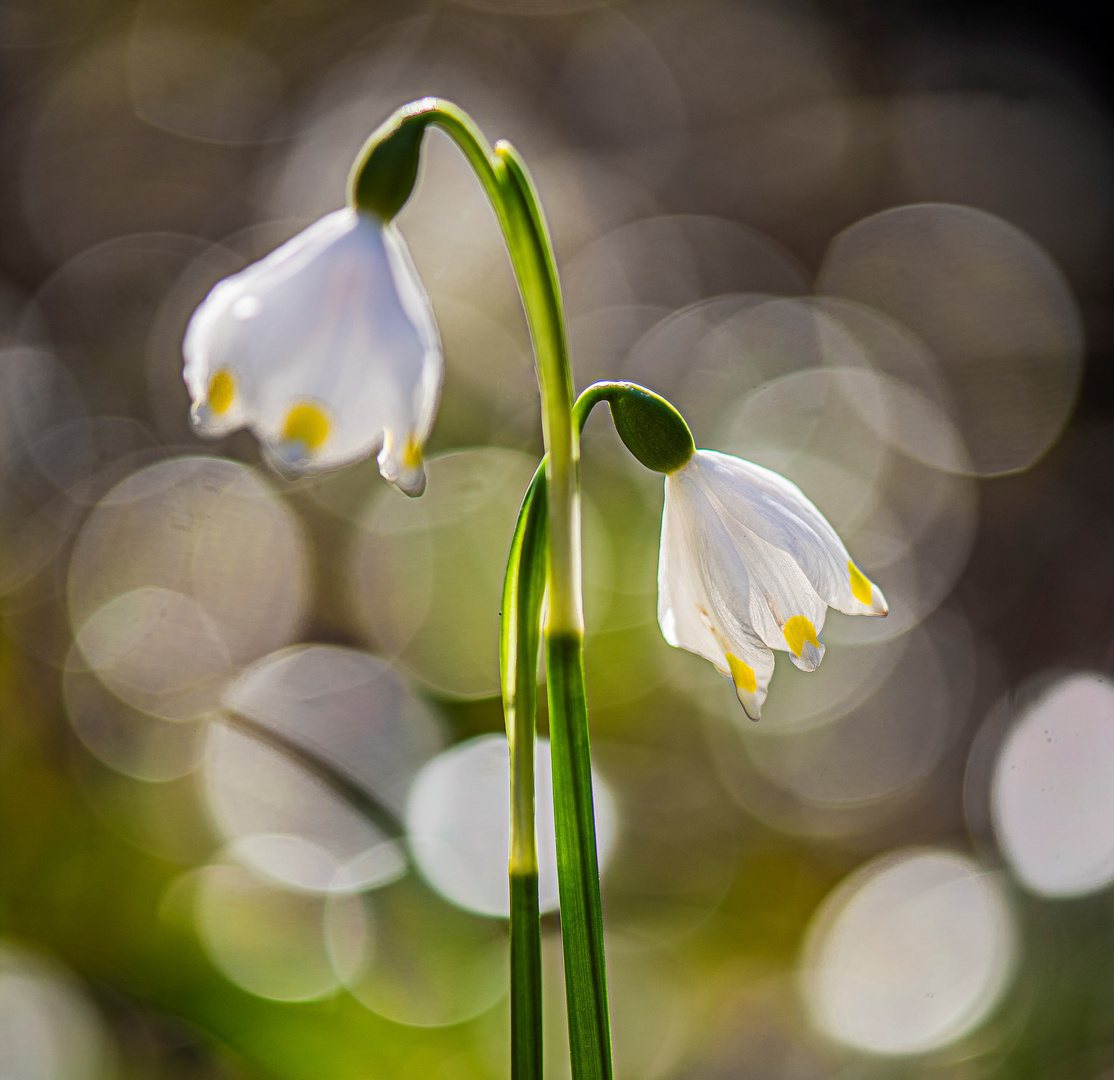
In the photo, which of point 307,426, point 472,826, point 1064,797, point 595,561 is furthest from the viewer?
point 595,561

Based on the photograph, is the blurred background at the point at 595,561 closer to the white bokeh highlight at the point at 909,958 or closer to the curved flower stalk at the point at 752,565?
the white bokeh highlight at the point at 909,958

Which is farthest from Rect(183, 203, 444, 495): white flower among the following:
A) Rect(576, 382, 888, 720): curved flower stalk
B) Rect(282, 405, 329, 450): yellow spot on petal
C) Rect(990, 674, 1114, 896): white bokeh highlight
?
Rect(990, 674, 1114, 896): white bokeh highlight

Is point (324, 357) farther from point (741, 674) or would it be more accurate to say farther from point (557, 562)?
point (741, 674)

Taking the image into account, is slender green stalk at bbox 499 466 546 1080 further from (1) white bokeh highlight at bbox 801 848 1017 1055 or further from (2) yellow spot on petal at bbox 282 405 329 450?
(1) white bokeh highlight at bbox 801 848 1017 1055

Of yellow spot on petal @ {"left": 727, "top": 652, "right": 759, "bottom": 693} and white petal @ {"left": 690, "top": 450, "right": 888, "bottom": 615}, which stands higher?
white petal @ {"left": 690, "top": 450, "right": 888, "bottom": 615}

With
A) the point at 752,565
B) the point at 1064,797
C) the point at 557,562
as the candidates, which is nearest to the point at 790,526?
the point at 752,565

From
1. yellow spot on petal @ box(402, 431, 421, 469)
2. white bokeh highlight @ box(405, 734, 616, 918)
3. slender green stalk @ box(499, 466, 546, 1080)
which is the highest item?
white bokeh highlight @ box(405, 734, 616, 918)
